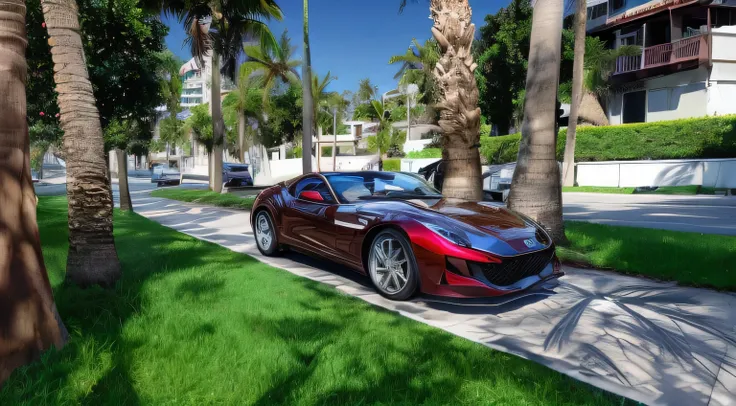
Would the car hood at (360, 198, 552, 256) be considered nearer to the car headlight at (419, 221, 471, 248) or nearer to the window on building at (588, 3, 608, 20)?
the car headlight at (419, 221, 471, 248)

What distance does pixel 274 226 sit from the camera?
6.66m

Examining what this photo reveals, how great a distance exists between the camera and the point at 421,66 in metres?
41.2

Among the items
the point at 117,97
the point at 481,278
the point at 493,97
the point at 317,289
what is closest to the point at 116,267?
the point at 317,289

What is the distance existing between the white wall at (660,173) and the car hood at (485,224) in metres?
19.9

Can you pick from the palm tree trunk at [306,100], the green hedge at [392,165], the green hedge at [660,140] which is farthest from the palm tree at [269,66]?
the green hedge at [660,140]

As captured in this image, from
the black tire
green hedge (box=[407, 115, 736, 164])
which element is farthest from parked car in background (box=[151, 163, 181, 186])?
the black tire

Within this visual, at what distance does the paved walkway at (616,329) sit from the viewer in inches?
120

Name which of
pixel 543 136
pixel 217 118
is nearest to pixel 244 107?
pixel 217 118

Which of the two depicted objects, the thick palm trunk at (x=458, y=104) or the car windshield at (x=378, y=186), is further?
the thick palm trunk at (x=458, y=104)

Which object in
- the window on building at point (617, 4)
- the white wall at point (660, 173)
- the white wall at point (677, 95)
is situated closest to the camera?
the white wall at point (660, 173)

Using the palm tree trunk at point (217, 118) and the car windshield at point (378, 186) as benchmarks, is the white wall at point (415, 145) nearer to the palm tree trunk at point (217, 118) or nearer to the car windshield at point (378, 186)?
the palm tree trunk at point (217, 118)

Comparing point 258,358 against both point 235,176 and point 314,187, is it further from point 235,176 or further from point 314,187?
point 235,176

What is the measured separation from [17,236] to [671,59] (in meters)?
29.3

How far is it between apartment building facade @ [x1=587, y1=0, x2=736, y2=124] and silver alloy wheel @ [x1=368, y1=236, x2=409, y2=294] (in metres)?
25.5
